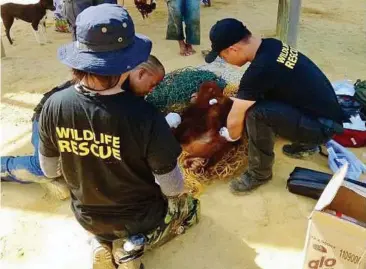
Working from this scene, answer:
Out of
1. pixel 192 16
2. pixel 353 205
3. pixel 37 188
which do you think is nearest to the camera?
pixel 353 205

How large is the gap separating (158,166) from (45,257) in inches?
36.0

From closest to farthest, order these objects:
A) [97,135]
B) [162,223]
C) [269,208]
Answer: [97,135], [162,223], [269,208]

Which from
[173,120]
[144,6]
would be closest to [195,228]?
[173,120]

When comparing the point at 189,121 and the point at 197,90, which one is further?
the point at 197,90

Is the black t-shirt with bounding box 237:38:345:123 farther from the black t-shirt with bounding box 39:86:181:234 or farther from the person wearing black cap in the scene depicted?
the black t-shirt with bounding box 39:86:181:234

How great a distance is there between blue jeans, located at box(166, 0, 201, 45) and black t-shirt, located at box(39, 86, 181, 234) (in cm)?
275

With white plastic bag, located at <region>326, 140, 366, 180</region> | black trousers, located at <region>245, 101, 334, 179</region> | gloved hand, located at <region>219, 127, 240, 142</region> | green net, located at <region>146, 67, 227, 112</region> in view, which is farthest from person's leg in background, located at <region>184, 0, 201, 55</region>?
black trousers, located at <region>245, 101, 334, 179</region>

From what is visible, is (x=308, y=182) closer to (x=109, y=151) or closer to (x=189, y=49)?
(x=109, y=151)

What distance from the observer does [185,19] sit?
14.6ft

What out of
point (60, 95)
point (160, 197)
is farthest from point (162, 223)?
point (60, 95)

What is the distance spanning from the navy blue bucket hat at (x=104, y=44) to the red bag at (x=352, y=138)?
1.90 metres

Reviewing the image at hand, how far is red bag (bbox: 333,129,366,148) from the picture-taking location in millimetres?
3033

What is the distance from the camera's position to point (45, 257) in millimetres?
2277

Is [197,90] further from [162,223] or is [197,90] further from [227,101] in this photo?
[162,223]
